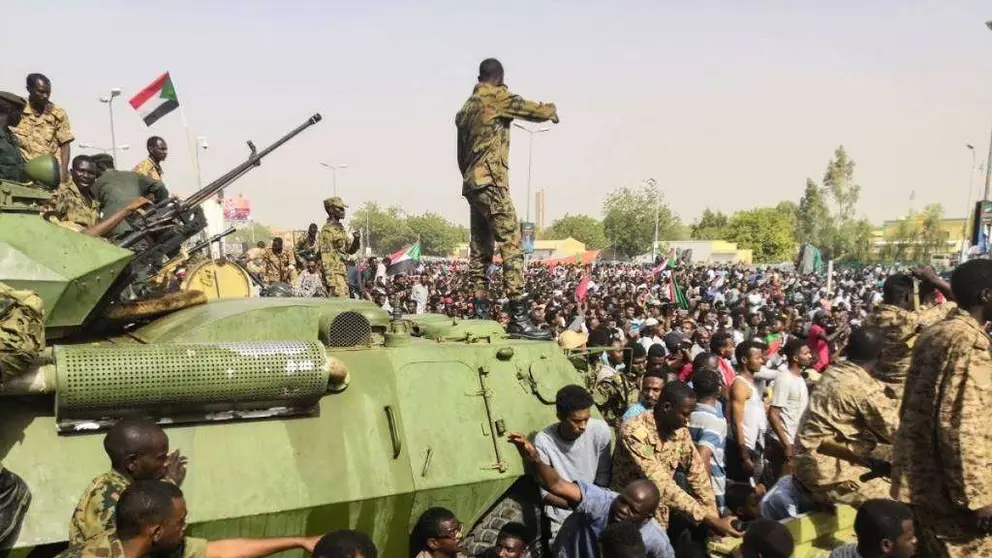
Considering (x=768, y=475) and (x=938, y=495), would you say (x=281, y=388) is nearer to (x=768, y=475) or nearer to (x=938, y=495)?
(x=938, y=495)

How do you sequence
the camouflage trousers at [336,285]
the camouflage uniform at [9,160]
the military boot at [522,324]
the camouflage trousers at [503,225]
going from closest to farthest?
the camouflage uniform at [9,160], the military boot at [522,324], the camouflage trousers at [503,225], the camouflage trousers at [336,285]

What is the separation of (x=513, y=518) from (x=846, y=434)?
6.84ft

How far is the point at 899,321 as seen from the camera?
6.37m

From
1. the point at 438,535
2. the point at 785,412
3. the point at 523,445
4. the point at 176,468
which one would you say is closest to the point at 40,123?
the point at 176,468

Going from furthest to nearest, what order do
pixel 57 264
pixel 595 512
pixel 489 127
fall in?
pixel 489 127 < pixel 57 264 < pixel 595 512

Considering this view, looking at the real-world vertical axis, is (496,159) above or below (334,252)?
above

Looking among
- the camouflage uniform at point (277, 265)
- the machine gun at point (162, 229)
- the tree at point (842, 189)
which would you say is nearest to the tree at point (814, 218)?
the tree at point (842, 189)

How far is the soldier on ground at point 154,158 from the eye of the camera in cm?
925

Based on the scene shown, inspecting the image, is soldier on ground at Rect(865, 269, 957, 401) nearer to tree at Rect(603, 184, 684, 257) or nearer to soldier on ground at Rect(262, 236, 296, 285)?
soldier on ground at Rect(262, 236, 296, 285)

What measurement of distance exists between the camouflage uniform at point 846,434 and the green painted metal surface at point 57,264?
4211mm

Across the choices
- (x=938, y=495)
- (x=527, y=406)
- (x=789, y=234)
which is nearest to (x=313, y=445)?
(x=527, y=406)

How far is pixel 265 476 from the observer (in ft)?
14.5

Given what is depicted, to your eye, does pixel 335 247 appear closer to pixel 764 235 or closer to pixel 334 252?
pixel 334 252

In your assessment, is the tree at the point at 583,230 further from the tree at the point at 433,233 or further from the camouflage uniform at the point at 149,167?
the camouflage uniform at the point at 149,167
